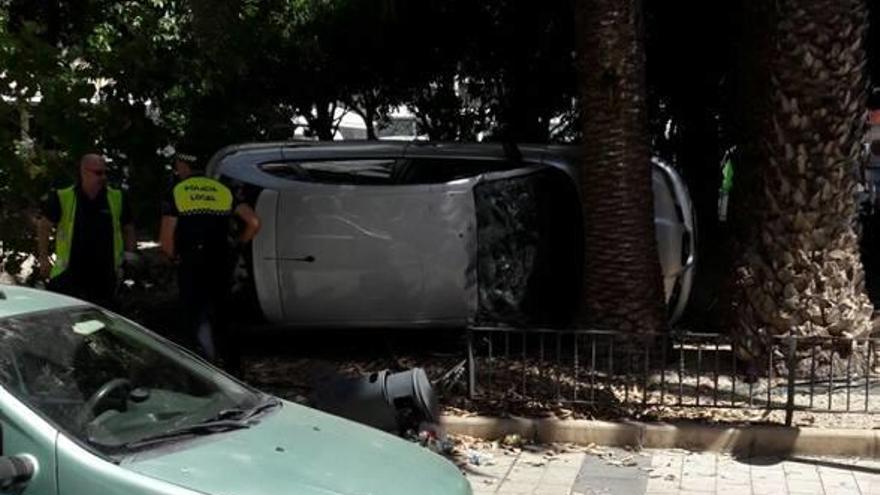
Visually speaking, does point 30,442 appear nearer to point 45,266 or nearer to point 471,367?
point 471,367

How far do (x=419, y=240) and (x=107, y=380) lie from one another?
4.84 metres

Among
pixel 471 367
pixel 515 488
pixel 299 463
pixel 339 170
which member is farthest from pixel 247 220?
pixel 299 463

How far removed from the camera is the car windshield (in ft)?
11.3

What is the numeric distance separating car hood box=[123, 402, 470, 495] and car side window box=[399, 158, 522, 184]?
491 cm

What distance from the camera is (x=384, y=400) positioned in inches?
251

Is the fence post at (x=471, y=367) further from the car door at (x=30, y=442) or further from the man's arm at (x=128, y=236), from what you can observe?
the car door at (x=30, y=442)

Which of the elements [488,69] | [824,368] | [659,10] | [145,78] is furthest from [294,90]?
[824,368]

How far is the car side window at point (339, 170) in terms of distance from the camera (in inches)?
348

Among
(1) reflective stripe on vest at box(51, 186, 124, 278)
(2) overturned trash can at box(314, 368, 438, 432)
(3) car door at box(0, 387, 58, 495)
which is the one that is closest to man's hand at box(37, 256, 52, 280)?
(1) reflective stripe on vest at box(51, 186, 124, 278)

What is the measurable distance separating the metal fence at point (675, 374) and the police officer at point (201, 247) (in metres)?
1.80

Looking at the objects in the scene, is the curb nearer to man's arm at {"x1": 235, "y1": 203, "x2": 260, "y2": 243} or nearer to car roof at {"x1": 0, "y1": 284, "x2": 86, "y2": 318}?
man's arm at {"x1": 235, "y1": 203, "x2": 260, "y2": 243}

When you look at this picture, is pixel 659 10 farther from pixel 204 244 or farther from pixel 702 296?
pixel 204 244

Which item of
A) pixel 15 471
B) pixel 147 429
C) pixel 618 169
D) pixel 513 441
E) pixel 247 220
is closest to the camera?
pixel 15 471

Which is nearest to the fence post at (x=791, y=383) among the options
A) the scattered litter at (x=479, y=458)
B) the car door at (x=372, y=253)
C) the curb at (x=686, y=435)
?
the curb at (x=686, y=435)
